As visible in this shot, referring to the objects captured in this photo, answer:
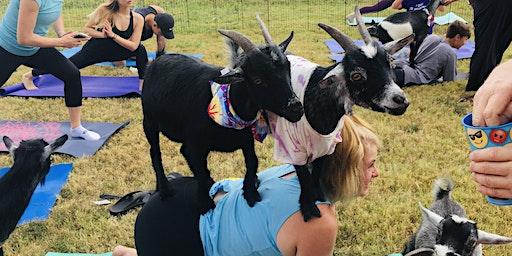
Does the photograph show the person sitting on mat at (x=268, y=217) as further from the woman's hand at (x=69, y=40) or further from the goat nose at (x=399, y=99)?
the woman's hand at (x=69, y=40)

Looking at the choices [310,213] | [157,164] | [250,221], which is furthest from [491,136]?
[157,164]

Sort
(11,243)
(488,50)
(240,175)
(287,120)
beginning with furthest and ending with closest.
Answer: (488,50)
(240,175)
(11,243)
(287,120)

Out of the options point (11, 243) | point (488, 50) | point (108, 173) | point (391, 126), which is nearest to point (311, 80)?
point (11, 243)

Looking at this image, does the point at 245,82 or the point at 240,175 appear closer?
the point at 245,82

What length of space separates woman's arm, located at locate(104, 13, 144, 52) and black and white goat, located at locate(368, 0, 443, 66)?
2.68m

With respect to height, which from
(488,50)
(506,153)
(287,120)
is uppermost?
(506,153)

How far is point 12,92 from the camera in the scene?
631cm

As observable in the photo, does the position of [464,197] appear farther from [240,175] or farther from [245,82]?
[245,82]

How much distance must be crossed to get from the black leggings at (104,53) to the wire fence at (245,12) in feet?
13.2

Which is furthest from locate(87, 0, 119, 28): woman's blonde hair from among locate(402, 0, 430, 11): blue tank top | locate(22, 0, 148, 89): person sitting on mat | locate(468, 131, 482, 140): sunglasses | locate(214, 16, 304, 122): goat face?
locate(468, 131, 482, 140): sunglasses

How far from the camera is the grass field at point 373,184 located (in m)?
3.29

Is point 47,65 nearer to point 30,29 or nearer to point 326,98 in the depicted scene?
point 30,29

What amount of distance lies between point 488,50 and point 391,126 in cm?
146

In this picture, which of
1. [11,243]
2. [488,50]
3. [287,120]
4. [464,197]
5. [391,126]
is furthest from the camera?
[488,50]
